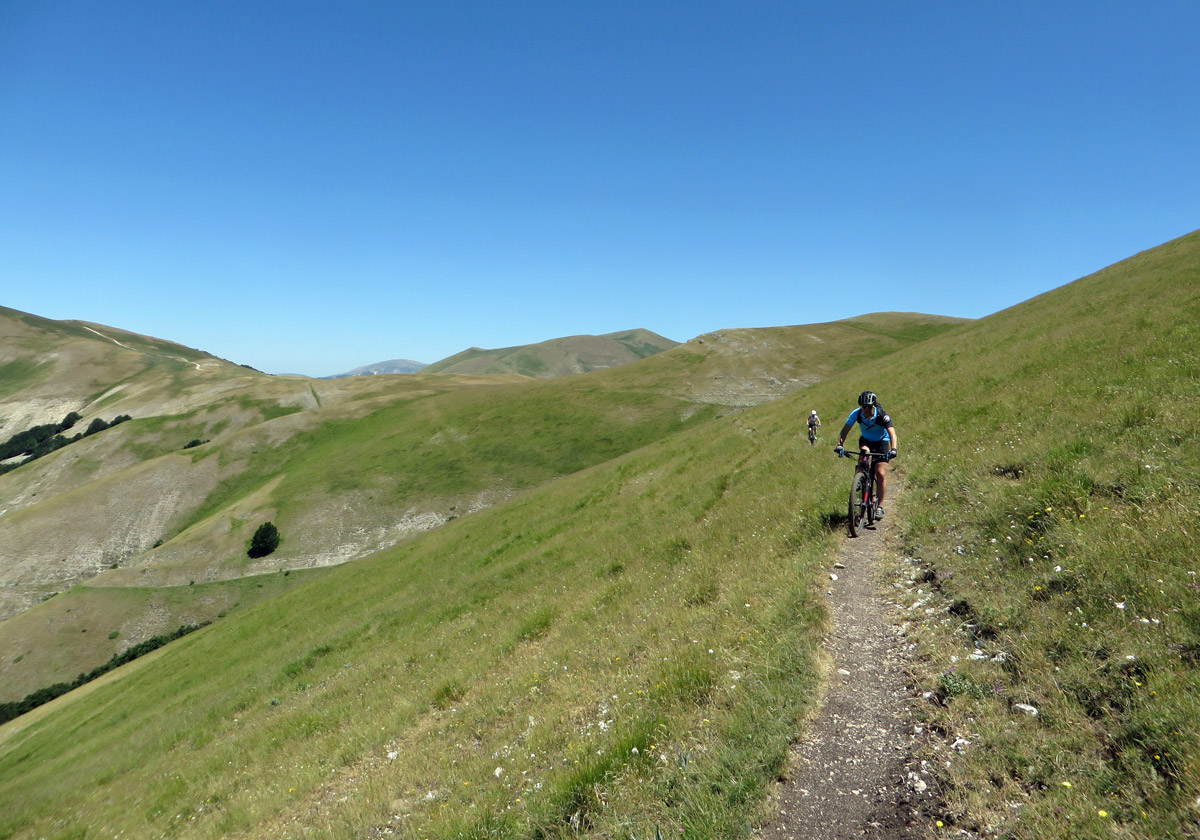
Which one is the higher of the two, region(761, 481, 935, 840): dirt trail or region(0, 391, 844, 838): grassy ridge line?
region(761, 481, 935, 840): dirt trail

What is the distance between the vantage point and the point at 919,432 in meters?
19.4

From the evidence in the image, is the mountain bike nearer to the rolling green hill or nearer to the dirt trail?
the rolling green hill

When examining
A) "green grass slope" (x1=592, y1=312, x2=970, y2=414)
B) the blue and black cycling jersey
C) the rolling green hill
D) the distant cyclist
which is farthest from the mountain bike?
"green grass slope" (x1=592, y1=312, x2=970, y2=414)

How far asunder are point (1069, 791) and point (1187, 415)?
10855mm

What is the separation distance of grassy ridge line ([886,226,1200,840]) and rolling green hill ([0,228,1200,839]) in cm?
3

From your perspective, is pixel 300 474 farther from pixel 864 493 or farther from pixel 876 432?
pixel 876 432

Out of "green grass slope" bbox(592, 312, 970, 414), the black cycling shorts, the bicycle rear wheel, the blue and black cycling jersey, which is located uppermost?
"green grass slope" bbox(592, 312, 970, 414)

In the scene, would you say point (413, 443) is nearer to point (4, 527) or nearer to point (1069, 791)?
point (4, 527)

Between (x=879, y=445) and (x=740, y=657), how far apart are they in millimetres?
8102

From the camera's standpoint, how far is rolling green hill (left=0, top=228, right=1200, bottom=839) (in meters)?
5.34

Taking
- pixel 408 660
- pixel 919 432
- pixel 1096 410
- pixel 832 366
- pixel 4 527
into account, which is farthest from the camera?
pixel 832 366

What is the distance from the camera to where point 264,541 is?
233ft

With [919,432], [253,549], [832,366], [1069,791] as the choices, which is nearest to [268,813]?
[1069,791]

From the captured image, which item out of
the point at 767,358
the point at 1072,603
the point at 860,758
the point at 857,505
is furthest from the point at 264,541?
the point at 767,358
